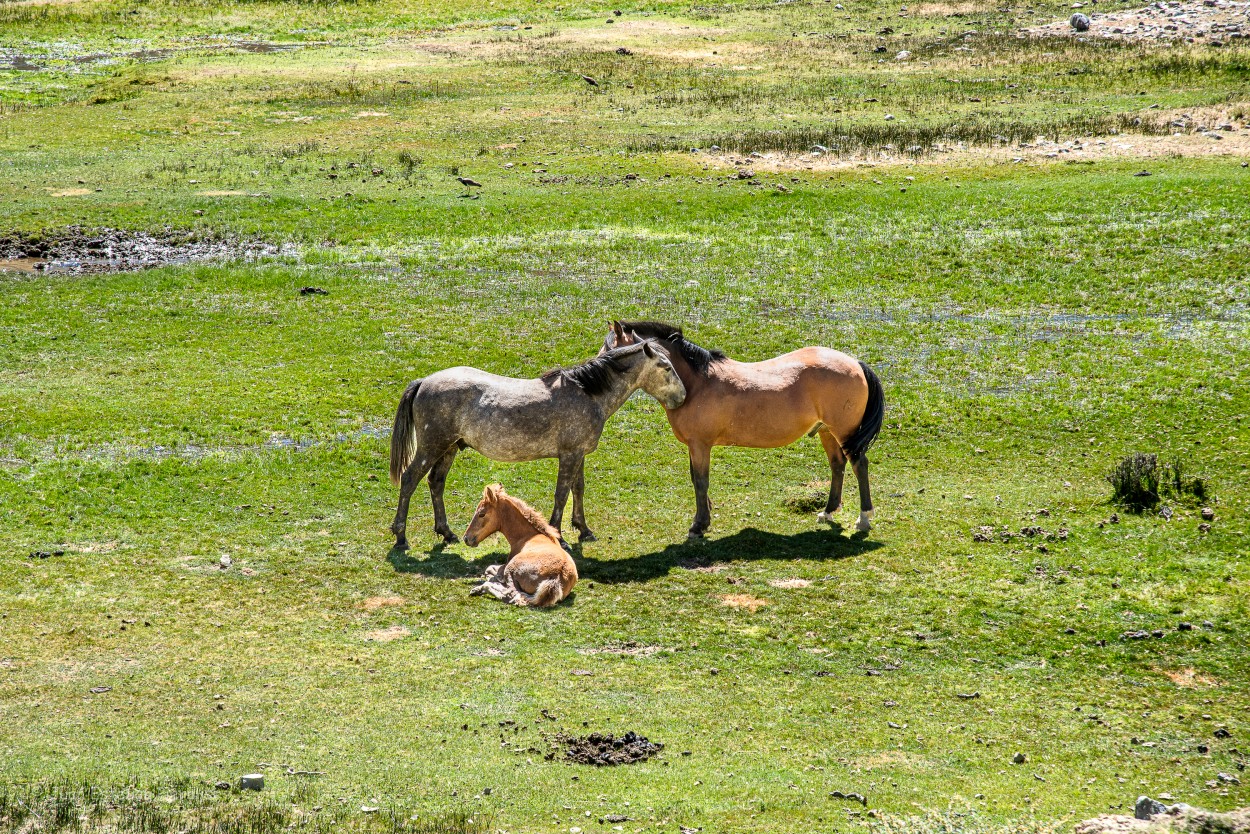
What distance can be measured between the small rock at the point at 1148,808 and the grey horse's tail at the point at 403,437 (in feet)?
31.9

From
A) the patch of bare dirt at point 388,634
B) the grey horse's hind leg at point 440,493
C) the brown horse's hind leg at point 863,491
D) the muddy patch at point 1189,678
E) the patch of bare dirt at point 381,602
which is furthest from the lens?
the brown horse's hind leg at point 863,491

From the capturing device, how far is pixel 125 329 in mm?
24203

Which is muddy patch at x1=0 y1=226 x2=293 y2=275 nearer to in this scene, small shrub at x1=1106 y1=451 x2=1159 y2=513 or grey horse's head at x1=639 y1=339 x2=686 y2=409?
grey horse's head at x1=639 y1=339 x2=686 y2=409

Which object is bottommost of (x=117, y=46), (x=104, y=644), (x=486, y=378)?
(x=104, y=644)

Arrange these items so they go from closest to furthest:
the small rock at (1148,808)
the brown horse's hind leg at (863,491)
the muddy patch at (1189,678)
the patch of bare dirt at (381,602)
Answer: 1. the small rock at (1148,808)
2. the muddy patch at (1189,678)
3. the patch of bare dirt at (381,602)
4. the brown horse's hind leg at (863,491)

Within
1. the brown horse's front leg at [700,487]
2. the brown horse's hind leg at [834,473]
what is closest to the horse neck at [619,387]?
the brown horse's front leg at [700,487]

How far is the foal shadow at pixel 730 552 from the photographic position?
1480 cm

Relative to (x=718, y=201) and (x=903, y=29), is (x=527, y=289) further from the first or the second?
(x=903, y=29)

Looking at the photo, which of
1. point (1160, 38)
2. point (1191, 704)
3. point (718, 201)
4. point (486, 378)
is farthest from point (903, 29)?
point (1191, 704)

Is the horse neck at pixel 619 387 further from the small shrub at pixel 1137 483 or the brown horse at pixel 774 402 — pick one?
the small shrub at pixel 1137 483

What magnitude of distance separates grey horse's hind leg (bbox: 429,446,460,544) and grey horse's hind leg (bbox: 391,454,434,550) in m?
0.17

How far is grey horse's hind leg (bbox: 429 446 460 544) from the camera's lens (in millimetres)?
15664

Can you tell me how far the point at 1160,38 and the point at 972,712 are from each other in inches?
1796

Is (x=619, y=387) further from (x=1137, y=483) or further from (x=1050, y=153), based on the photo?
(x=1050, y=153)
